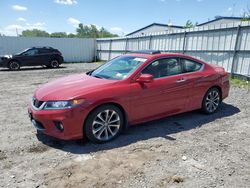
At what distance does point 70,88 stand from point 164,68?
75.4 inches

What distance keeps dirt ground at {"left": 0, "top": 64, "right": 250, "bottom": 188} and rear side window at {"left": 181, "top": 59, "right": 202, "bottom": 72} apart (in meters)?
1.10

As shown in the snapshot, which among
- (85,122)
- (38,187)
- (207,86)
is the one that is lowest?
(38,187)

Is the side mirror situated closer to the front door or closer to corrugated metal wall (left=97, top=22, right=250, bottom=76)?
the front door

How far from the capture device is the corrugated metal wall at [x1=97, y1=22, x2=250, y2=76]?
31.1ft

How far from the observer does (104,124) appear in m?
4.20

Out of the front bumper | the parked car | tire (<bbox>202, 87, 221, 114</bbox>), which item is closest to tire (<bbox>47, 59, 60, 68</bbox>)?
→ the parked car

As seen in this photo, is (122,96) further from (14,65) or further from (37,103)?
(14,65)

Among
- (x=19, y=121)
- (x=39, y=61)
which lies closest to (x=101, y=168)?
(x=19, y=121)

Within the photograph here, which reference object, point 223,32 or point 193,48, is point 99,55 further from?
point 223,32

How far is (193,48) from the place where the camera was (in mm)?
12008

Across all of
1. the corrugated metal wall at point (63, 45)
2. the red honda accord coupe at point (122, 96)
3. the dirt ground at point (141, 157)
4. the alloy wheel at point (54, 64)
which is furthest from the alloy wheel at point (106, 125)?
the corrugated metal wall at point (63, 45)

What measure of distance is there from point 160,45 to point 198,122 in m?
9.77

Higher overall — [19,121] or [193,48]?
[193,48]

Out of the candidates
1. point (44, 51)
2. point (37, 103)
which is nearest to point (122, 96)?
point (37, 103)
